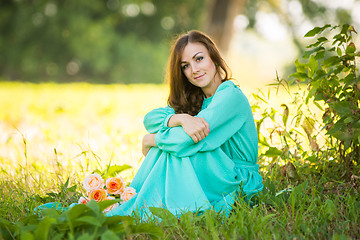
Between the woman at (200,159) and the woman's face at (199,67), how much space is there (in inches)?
9.3

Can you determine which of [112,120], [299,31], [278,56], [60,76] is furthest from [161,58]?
[112,120]

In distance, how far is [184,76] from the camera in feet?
9.39

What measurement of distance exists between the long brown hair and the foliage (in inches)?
23.0

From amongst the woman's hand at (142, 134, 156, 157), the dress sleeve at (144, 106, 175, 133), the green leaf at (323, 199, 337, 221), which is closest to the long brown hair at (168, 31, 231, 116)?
the dress sleeve at (144, 106, 175, 133)

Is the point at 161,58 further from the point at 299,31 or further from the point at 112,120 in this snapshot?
the point at 112,120

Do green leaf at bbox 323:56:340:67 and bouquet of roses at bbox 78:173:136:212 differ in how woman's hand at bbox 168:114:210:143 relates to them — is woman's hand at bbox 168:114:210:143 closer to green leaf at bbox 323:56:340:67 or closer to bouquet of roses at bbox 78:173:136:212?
bouquet of roses at bbox 78:173:136:212

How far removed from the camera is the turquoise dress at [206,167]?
2.21m

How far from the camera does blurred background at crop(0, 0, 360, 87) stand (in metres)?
18.7

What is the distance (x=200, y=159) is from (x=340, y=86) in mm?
959

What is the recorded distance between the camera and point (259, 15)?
51.6 feet

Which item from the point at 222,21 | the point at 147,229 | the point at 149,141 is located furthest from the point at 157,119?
the point at 222,21

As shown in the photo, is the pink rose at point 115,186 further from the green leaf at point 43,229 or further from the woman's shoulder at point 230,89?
the woman's shoulder at point 230,89

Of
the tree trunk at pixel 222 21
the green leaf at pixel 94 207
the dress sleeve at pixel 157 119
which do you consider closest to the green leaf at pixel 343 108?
the dress sleeve at pixel 157 119

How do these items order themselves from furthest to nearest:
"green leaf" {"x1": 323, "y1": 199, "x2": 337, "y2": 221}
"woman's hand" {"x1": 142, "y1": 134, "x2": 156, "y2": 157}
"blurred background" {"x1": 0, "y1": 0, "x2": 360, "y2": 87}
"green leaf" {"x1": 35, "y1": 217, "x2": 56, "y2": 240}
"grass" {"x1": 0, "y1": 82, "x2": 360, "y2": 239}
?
"blurred background" {"x1": 0, "y1": 0, "x2": 360, "y2": 87}
"woman's hand" {"x1": 142, "y1": 134, "x2": 156, "y2": 157}
"green leaf" {"x1": 323, "y1": 199, "x2": 337, "y2": 221}
"grass" {"x1": 0, "y1": 82, "x2": 360, "y2": 239}
"green leaf" {"x1": 35, "y1": 217, "x2": 56, "y2": 240}
